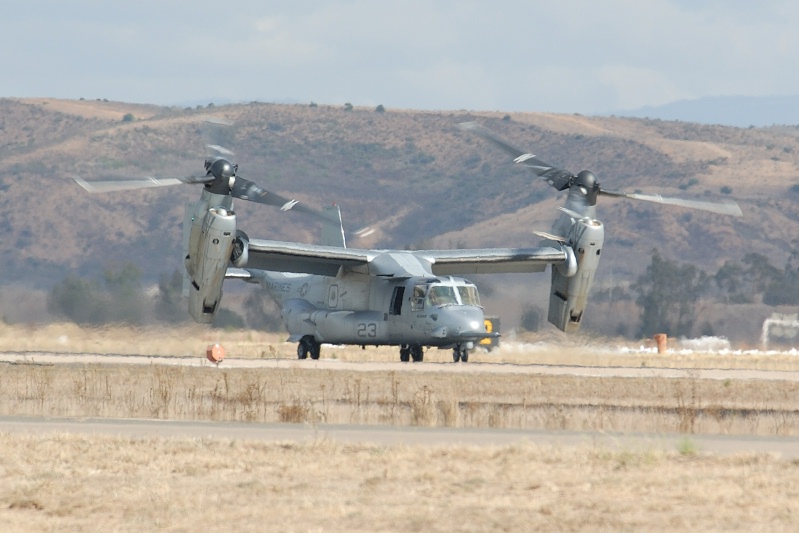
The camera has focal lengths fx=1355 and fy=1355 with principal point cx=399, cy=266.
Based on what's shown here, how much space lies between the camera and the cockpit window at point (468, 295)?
40.0 m

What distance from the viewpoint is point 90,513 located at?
13.2 m

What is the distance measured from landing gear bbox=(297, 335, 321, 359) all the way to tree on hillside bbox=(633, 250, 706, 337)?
2078 centimetres

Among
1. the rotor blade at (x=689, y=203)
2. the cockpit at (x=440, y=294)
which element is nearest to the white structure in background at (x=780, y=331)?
the rotor blade at (x=689, y=203)

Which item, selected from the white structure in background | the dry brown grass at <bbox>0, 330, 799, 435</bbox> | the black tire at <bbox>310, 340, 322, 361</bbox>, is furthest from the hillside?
the dry brown grass at <bbox>0, 330, 799, 435</bbox>

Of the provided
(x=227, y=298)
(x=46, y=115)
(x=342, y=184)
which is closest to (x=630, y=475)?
(x=227, y=298)

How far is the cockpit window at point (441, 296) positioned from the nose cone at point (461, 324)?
1.10ft

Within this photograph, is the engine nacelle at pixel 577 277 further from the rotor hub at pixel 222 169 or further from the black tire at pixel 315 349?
the rotor hub at pixel 222 169

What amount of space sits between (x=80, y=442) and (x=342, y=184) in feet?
374

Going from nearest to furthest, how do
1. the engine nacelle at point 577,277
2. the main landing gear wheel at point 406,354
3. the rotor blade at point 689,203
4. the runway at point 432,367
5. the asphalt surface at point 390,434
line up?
the asphalt surface at point 390,434 → the runway at point 432,367 → the rotor blade at point 689,203 → the engine nacelle at point 577,277 → the main landing gear wheel at point 406,354

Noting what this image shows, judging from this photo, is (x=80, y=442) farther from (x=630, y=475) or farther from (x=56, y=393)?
(x=56, y=393)

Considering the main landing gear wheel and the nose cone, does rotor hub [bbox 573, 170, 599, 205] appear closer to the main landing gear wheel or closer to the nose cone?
the nose cone

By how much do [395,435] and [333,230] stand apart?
31336mm

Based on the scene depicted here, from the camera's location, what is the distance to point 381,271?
4147 cm

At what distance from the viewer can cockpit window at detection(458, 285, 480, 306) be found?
4003 cm
